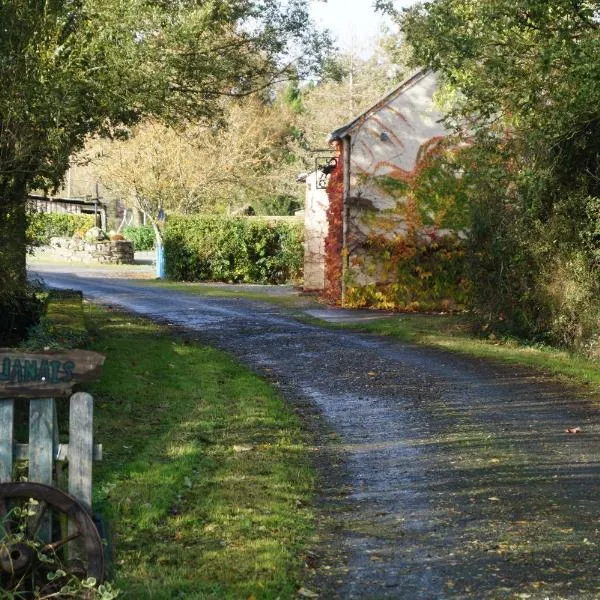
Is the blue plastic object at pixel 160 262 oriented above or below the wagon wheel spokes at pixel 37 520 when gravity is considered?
above

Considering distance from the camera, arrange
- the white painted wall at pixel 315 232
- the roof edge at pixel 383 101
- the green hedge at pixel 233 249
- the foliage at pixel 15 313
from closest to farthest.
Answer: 1. the foliage at pixel 15 313
2. the roof edge at pixel 383 101
3. the white painted wall at pixel 315 232
4. the green hedge at pixel 233 249

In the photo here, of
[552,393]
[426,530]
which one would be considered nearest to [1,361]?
[426,530]

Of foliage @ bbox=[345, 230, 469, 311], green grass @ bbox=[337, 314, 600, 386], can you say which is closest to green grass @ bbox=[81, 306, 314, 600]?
green grass @ bbox=[337, 314, 600, 386]

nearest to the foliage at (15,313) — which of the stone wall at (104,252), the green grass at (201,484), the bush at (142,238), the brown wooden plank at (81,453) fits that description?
the green grass at (201,484)

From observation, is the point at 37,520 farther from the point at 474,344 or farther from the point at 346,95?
the point at 346,95

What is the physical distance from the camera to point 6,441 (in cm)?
546

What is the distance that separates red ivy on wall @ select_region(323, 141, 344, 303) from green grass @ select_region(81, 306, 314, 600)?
43.7 feet

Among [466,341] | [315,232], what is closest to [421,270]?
[315,232]

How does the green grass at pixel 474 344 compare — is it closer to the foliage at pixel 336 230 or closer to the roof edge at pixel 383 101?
the foliage at pixel 336 230

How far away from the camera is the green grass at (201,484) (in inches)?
251

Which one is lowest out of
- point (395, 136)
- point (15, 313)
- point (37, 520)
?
point (37, 520)

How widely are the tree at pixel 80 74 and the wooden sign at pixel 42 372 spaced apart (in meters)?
6.78

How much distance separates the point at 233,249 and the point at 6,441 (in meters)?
34.3

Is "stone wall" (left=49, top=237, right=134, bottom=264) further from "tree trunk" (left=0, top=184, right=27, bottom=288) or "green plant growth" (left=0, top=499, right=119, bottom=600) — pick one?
"green plant growth" (left=0, top=499, right=119, bottom=600)
